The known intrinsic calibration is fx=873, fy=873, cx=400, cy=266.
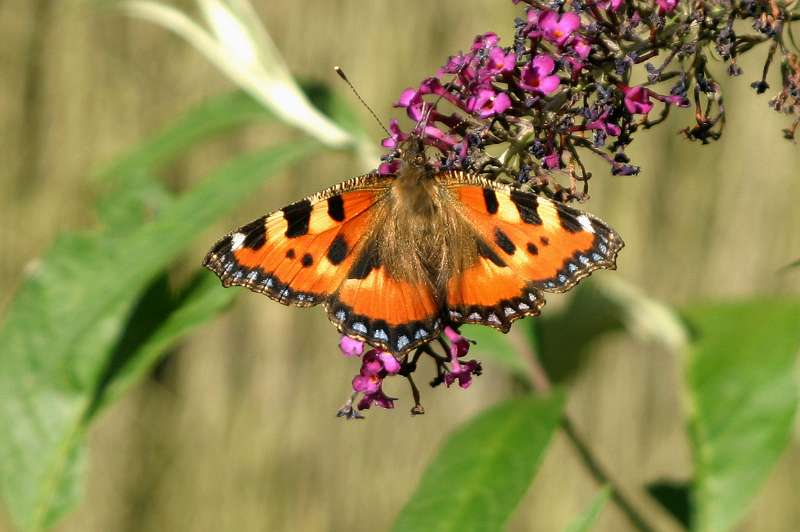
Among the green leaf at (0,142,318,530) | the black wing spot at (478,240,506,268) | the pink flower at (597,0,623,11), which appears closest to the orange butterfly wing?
the black wing spot at (478,240,506,268)

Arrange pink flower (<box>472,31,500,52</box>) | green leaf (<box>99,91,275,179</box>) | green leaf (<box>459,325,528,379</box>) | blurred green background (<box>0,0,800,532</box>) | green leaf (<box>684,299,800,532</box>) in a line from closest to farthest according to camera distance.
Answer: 1. pink flower (<box>472,31,500,52</box>)
2. green leaf (<box>684,299,800,532</box>)
3. green leaf (<box>459,325,528,379</box>)
4. green leaf (<box>99,91,275,179</box>)
5. blurred green background (<box>0,0,800,532</box>)

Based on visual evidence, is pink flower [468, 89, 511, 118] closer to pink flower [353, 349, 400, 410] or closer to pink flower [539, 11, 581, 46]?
pink flower [539, 11, 581, 46]

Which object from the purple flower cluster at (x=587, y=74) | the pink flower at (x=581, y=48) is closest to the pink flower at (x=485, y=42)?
the purple flower cluster at (x=587, y=74)

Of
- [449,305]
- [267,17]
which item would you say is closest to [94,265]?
[449,305]

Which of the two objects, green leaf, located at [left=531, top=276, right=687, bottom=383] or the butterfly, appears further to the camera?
green leaf, located at [left=531, top=276, right=687, bottom=383]

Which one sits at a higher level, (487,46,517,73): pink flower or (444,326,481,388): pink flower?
(487,46,517,73): pink flower

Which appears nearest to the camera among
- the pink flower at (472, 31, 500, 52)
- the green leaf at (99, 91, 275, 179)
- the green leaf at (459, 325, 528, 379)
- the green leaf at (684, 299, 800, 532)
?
the pink flower at (472, 31, 500, 52)

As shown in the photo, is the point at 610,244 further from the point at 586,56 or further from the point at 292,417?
the point at 292,417
